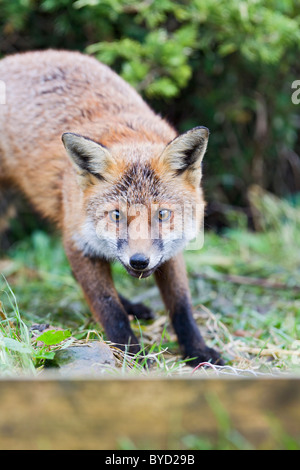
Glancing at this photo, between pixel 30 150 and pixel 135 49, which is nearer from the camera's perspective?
pixel 30 150

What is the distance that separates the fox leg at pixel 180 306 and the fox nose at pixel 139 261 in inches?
24.8

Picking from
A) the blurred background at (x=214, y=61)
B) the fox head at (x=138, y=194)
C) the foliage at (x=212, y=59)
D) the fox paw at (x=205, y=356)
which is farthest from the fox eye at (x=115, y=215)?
the foliage at (x=212, y=59)

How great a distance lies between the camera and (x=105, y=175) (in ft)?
11.3

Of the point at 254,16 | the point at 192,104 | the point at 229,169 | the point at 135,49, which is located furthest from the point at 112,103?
the point at 229,169

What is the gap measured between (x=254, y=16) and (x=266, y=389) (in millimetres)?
4517

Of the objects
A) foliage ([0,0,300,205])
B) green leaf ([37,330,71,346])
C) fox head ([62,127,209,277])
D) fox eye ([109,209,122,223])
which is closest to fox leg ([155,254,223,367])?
fox head ([62,127,209,277])

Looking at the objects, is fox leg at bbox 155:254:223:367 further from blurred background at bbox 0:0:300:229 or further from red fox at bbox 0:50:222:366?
blurred background at bbox 0:0:300:229

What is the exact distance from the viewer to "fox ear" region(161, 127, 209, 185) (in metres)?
3.29

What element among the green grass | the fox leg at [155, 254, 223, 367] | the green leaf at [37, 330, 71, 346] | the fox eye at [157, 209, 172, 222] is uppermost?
the fox eye at [157, 209, 172, 222]

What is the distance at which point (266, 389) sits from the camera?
193cm

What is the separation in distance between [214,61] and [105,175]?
12.8 ft

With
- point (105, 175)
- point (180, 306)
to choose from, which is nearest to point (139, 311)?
point (180, 306)

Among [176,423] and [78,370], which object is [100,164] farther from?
[176,423]

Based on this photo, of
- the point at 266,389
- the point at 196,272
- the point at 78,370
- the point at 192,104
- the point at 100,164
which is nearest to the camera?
the point at 266,389
